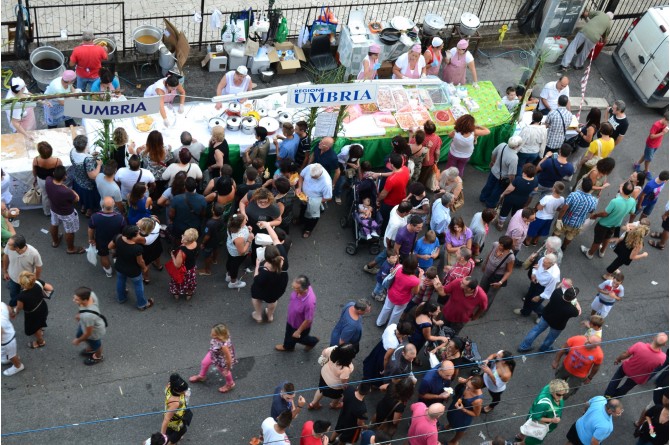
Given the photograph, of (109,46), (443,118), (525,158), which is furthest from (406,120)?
(109,46)

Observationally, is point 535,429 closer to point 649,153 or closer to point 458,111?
point 458,111

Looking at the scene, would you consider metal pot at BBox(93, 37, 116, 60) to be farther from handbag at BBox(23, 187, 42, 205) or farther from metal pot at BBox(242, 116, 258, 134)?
handbag at BBox(23, 187, 42, 205)

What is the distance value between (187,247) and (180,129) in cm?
262

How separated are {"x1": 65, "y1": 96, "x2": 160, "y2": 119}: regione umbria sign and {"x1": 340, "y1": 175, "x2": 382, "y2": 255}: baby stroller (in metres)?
2.88

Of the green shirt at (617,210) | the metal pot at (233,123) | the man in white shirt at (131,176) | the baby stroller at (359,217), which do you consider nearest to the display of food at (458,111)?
the baby stroller at (359,217)

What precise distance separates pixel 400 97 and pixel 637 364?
5.44 m

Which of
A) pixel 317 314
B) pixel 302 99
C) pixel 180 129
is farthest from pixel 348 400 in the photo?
pixel 180 129

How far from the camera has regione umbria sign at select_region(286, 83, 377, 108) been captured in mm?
10500

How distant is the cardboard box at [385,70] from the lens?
1429 centimetres

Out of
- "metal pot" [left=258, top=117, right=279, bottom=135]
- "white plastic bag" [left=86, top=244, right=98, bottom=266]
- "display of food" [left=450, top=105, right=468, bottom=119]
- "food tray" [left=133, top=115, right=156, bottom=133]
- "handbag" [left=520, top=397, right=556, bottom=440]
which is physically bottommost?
"white plastic bag" [left=86, top=244, right=98, bottom=266]

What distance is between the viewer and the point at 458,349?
898 cm

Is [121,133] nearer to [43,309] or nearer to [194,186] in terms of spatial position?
[194,186]

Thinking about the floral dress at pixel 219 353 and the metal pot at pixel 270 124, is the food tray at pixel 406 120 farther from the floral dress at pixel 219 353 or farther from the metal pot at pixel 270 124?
the floral dress at pixel 219 353

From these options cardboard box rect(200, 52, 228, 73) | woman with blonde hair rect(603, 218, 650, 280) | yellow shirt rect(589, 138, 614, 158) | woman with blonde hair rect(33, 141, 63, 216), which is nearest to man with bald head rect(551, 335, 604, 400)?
woman with blonde hair rect(603, 218, 650, 280)
